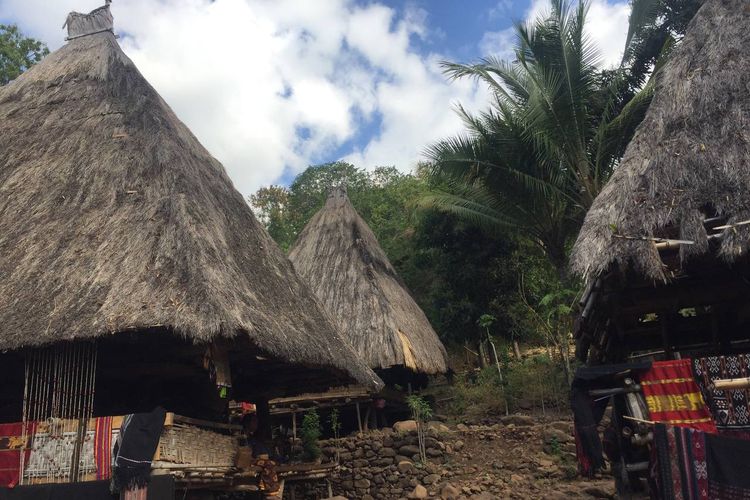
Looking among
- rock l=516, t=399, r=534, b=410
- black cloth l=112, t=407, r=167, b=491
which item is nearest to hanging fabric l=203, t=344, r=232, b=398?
black cloth l=112, t=407, r=167, b=491

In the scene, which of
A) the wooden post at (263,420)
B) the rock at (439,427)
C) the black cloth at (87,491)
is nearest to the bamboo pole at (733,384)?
the black cloth at (87,491)

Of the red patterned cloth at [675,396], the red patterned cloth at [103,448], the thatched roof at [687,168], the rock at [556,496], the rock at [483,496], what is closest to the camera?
the red patterned cloth at [675,396]

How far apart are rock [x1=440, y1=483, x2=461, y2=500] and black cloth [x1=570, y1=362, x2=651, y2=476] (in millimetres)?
4376

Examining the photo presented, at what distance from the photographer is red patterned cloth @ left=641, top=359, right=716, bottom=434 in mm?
5785

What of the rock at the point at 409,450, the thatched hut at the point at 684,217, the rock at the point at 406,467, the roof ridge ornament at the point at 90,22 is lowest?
the rock at the point at 406,467

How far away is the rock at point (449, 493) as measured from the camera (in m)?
10.4

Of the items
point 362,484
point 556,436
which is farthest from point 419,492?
point 556,436

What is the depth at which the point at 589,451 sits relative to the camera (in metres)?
6.37

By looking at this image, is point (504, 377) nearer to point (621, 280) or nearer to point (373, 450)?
point (373, 450)

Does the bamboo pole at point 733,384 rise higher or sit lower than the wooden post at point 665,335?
lower

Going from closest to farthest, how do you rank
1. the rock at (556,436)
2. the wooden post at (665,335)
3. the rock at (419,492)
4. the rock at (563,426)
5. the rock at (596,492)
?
the wooden post at (665,335)
the rock at (596,492)
the rock at (419,492)
the rock at (556,436)
the rock at (563,426)

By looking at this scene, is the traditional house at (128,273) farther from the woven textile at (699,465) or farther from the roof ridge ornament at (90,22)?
the woven textile at (699,465)

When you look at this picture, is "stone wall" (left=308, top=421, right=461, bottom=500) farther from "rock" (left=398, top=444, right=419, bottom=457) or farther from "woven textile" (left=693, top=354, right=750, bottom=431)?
"woven textile" (left=693, top=354, right=750, bottom=431)

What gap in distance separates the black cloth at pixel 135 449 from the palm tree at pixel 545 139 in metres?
9.64
